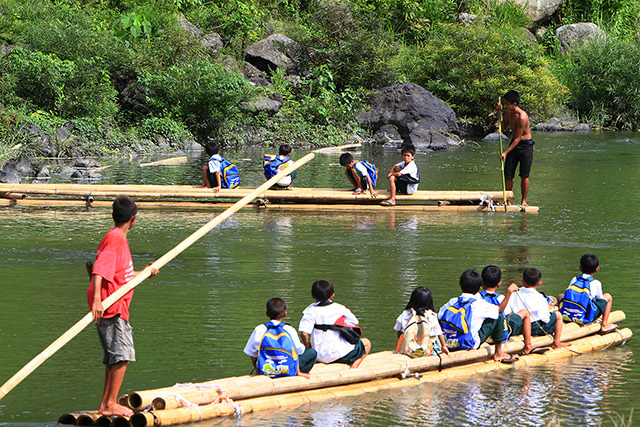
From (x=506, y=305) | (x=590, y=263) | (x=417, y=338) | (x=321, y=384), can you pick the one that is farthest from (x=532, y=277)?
(x=321, y=384)

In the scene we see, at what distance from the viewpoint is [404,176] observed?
42.5ft

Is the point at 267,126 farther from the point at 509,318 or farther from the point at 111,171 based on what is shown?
the point at 509,318

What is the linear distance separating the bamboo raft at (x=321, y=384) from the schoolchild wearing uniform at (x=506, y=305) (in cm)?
8

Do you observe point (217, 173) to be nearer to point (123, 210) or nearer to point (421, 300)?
point (421, 300)

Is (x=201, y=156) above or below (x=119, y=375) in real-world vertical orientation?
above

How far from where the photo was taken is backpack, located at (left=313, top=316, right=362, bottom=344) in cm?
586

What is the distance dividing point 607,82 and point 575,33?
6.08m

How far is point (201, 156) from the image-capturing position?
21.6 meters

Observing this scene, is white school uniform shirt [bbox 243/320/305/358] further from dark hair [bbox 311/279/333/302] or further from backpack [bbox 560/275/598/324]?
backpack [bbox 560/275/598/324]

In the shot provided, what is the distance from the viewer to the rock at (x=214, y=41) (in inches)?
1152

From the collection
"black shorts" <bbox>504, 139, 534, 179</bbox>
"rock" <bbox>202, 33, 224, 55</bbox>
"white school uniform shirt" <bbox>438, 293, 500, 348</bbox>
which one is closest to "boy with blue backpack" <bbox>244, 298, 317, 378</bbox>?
"white school uniform shirt" <bbox>438, 293, 500, 348</bbox>

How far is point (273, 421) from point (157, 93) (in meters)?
19.9

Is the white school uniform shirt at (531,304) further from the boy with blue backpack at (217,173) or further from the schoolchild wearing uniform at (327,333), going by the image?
the boy with blue backpack at (217,173)

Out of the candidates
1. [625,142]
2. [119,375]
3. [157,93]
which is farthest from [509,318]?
[625,142]
